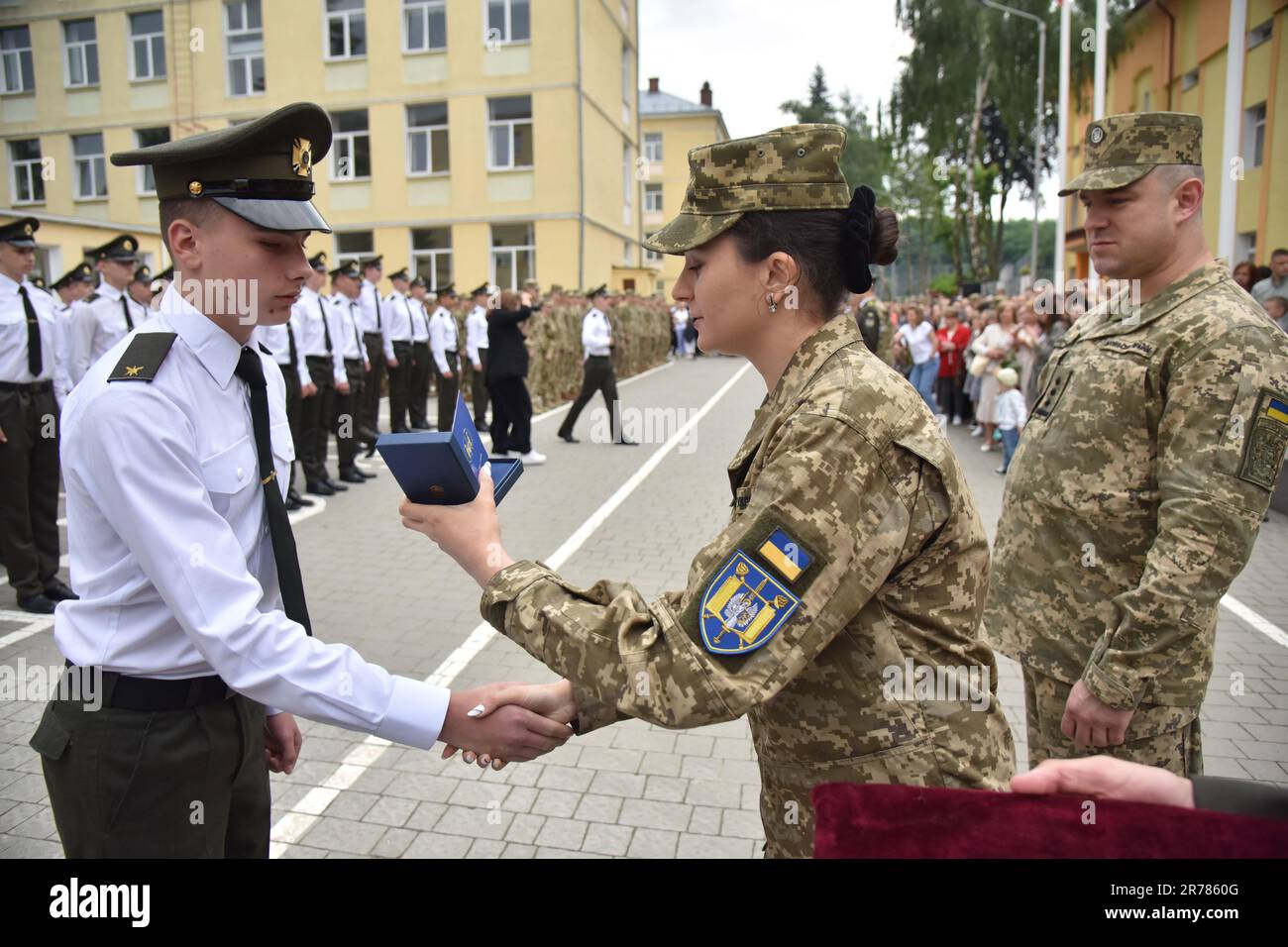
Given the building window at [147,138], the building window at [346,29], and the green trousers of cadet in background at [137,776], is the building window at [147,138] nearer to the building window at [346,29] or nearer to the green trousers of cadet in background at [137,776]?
the building window at [346,29]

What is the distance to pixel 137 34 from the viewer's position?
95.6 ft

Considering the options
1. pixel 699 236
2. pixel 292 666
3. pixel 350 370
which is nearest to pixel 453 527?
pixel 292 666

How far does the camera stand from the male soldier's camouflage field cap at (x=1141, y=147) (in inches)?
100

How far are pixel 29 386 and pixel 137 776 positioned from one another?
5.80 metres

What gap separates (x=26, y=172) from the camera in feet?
105

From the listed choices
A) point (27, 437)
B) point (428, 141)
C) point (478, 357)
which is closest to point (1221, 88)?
point (478, 357)

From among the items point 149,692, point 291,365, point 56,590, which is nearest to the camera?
point 149,692

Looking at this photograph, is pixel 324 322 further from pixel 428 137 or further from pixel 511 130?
pixel 428 137

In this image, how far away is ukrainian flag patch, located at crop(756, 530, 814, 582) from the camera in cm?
148

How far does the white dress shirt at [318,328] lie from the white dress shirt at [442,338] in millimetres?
3385

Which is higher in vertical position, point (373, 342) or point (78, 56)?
point (78, 56)

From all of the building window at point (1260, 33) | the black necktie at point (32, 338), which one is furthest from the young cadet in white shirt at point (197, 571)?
the building window at point (1260, 33)

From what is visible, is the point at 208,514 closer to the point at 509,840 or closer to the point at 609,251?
the point at 509,840

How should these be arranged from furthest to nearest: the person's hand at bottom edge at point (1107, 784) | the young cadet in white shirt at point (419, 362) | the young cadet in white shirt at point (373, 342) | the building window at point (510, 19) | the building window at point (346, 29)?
the building window at point (346, 29) → the building window at point (510, 19) → the young cadet in white shirt at point (419, 362) → the young cadet in white shirt at point (373, 342) → the person's hand at bottom edge at point (1107, 784)
